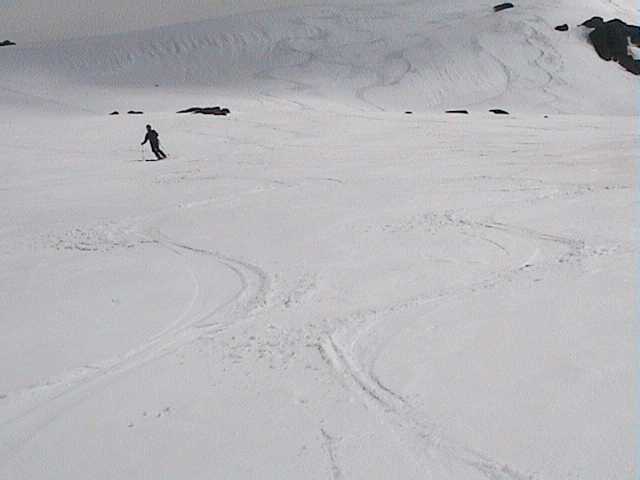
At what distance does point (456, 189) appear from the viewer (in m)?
10.6

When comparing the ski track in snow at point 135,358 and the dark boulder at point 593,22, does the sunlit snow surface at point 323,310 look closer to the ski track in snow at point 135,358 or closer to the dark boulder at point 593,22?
the ski track in snow at point 135,358

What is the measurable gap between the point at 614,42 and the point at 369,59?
1435 cm

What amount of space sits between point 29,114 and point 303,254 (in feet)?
71.5

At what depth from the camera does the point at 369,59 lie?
3862 centimetres

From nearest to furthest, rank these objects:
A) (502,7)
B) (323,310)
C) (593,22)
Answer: (323,310)
(593,22)
(502,7)

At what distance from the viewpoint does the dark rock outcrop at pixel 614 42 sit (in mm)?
39156

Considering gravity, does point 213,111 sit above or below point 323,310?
above

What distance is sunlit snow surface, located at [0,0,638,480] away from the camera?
362cm

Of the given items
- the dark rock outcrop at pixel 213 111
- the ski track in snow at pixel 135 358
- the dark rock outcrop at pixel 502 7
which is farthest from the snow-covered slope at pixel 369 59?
the ski track in snow at pixel 135 358

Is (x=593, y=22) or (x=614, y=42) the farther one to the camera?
(x=593, y=22)

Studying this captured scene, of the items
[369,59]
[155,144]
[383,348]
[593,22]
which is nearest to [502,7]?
[593,22]

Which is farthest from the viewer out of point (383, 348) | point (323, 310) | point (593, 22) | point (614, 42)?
point (593, 22)

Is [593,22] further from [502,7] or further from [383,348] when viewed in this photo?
[383,348]

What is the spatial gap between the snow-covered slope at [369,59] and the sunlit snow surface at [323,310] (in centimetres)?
1690
